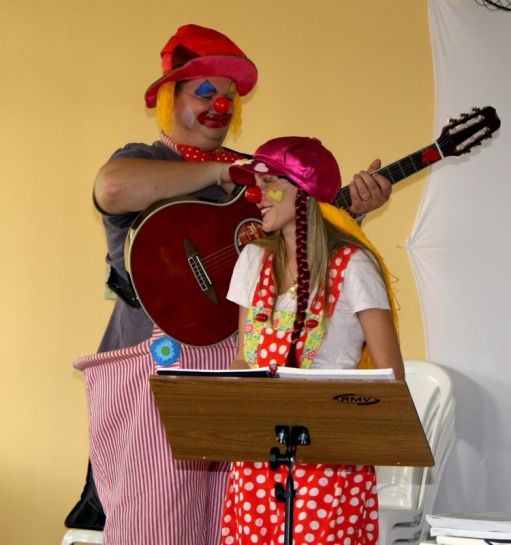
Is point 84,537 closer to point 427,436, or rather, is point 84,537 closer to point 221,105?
point 427,436

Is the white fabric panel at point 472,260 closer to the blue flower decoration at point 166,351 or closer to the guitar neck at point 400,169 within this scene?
the guitar neck at point 400,169

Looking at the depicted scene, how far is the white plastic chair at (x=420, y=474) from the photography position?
311 centimetres

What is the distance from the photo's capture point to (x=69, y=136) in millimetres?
4141

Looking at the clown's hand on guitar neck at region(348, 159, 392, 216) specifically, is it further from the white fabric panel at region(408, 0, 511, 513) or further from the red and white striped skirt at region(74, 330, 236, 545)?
the white fabric panel at region(408, 0, 511, 513)

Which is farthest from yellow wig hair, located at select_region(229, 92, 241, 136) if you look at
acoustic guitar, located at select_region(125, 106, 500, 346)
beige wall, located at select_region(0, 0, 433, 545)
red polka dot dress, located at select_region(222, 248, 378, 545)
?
beige wall, located at select_region(0, 0, 433, 545)

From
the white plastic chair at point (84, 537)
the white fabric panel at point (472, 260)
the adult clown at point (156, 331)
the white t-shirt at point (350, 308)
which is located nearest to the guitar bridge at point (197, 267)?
the adult clown at point (156, 331)

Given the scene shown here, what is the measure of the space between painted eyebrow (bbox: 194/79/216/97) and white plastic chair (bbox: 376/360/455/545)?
1.20 meters

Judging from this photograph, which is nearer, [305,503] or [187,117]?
[305,503]

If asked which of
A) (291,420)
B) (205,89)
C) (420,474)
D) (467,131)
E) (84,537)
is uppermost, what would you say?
(205,89)

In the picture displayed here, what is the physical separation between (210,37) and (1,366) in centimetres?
182

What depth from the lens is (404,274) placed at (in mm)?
3738

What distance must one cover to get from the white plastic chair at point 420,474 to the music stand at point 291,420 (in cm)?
108

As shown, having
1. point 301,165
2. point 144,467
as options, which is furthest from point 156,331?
point 301,165

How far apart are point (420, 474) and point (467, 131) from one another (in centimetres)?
116
